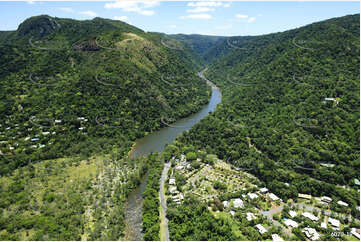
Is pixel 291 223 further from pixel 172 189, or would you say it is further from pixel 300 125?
pixel 300 125

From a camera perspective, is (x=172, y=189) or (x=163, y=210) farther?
(x=172, y=189)

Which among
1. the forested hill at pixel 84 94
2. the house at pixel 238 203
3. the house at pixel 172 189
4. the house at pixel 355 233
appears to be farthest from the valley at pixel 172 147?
the forested hill at pixel 84 94

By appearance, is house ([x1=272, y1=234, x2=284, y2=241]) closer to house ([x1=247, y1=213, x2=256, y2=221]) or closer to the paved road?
house ([x1=247, y1=213, x2=256, y2=221])

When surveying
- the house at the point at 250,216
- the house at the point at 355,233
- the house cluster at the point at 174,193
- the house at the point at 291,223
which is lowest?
the house at the point at 355,233

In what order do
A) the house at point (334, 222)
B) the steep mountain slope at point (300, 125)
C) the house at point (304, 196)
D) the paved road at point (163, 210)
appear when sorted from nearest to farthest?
the house at point (334, 222), the paved road at point (163, 210), the house at point (304, 196), the steep mountain slope at point (300, 125)

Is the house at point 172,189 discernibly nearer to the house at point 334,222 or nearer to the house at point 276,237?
the house at point 276,237

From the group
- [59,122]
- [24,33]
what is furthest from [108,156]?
[24,33]

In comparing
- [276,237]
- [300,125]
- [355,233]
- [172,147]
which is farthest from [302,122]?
[276,237]

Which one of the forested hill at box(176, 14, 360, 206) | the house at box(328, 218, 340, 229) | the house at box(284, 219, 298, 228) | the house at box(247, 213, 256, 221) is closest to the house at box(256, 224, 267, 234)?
the house at box(247, 213, 256, 221)
